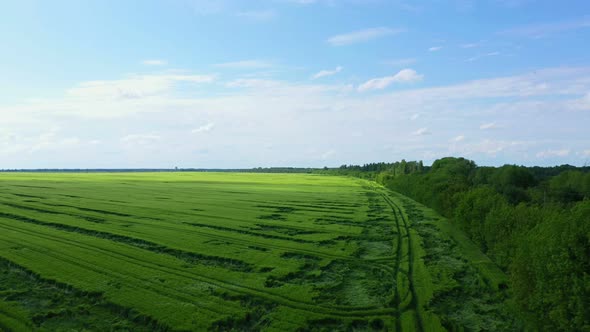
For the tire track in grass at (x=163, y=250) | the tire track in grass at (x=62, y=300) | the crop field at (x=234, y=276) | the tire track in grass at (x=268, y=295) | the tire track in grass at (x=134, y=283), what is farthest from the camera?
the tire track in grass at (x=163, y=250)

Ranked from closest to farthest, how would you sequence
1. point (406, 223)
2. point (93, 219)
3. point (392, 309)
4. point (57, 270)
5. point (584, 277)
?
point (584, 277) → point (392, 309) → point (57, 270) → point (93, 219) → point (406, 223)

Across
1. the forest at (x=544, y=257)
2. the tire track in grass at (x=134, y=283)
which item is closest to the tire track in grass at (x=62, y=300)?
the tire track in grass at (x=134, y=283)

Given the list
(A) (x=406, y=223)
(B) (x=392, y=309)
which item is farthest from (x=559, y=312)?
(A) (x=406, y=223)

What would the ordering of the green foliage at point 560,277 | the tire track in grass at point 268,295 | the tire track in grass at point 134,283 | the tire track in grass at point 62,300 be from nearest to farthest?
the green foliage at point 560,277
the tire track in grass at point 62,300
the tire track in grass at point 268,295
the tire track in grass at point 134,283

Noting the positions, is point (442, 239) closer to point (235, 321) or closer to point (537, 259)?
point (537, 259)

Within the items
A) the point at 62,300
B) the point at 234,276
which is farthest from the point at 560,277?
the point at 62,300

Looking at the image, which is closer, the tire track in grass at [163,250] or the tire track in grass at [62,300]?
the tire track in grass at [62,300]

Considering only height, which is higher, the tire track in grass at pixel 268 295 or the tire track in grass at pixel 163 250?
the tire track in grass at pixel 163 250

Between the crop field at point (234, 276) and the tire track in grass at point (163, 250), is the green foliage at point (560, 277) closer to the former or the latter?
the crop field at point (234, 276)

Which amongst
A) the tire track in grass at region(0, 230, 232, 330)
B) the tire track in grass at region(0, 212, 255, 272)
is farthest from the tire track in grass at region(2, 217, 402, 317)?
the tire track in grass at region(0, 212, 255, 272)
